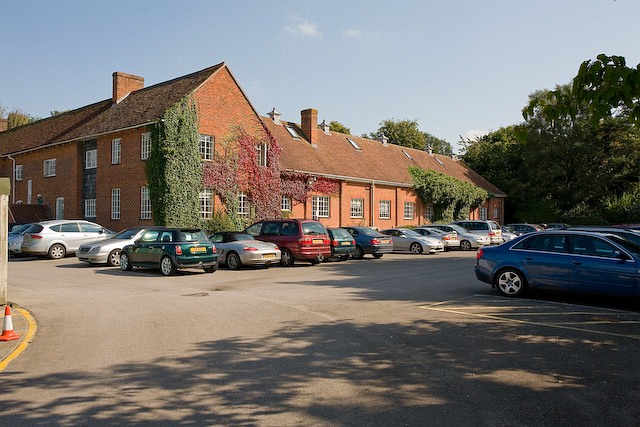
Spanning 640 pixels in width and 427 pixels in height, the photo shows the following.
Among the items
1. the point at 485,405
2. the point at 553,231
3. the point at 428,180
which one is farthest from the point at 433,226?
the point at 485,405

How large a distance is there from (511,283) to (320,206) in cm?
Result: 2419

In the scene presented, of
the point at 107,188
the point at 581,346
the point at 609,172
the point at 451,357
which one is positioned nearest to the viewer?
the point at 451,357

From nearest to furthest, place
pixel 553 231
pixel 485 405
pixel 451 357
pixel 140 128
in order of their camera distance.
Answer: pixel 485 405
pixel 451 357
pixel 553 231
pixel 140 128

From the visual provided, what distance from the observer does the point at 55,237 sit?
22031 mm

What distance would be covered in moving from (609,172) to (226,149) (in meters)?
37.3

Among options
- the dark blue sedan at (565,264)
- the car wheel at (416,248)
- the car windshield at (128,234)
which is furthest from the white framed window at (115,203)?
the dark blue sedan at (565,264)

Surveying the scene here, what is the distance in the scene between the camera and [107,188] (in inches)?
1209

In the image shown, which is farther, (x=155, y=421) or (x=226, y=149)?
(x=226, y=149)

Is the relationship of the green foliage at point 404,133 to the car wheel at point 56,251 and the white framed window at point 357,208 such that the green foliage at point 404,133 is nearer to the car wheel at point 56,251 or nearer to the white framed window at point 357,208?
the white framed window at point 357,208

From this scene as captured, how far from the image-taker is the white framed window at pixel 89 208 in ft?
104

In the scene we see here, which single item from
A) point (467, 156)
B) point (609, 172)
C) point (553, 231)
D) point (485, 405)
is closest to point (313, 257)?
point (553, 231)

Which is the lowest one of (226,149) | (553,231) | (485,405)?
(485,405)

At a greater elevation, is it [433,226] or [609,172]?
[609,172]

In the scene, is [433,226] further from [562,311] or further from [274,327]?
[274,327]
